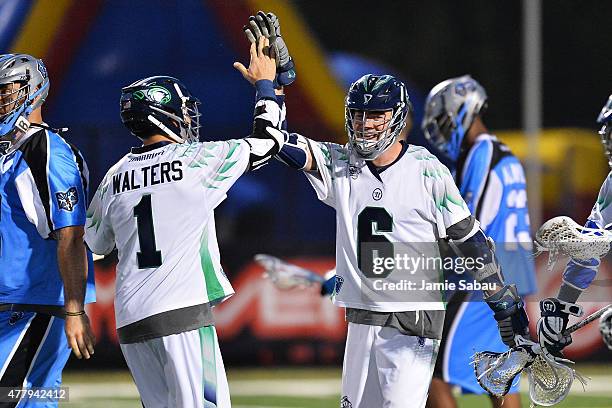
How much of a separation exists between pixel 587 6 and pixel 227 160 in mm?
7483

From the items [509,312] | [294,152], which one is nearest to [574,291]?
[509,312]

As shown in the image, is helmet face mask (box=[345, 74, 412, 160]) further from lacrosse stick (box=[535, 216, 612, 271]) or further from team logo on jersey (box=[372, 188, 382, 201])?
lacrosse stick (box=[535, 216, 612, 271])

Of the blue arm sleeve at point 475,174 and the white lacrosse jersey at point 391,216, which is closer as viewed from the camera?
the white lacrosse jersey at point 391,216

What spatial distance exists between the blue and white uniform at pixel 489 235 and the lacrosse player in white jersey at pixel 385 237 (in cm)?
153

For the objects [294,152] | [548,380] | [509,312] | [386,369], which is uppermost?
[294,152]

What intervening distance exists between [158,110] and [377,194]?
1058 millimetres

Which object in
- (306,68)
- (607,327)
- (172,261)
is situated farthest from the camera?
(306,68)

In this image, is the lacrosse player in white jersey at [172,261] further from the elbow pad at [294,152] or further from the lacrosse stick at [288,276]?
the lacrosse stick at [288,276]

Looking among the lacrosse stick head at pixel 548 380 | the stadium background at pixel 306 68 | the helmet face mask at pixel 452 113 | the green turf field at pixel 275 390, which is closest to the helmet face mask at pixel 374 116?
the lacrosse stick head at pixel 548 380

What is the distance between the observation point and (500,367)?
20.4ft

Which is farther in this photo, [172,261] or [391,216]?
[391,216]

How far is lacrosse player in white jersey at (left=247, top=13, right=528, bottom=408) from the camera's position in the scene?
586cm

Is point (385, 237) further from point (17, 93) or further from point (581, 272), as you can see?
point (17, 93)

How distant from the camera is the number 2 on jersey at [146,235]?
5523 millimetres
